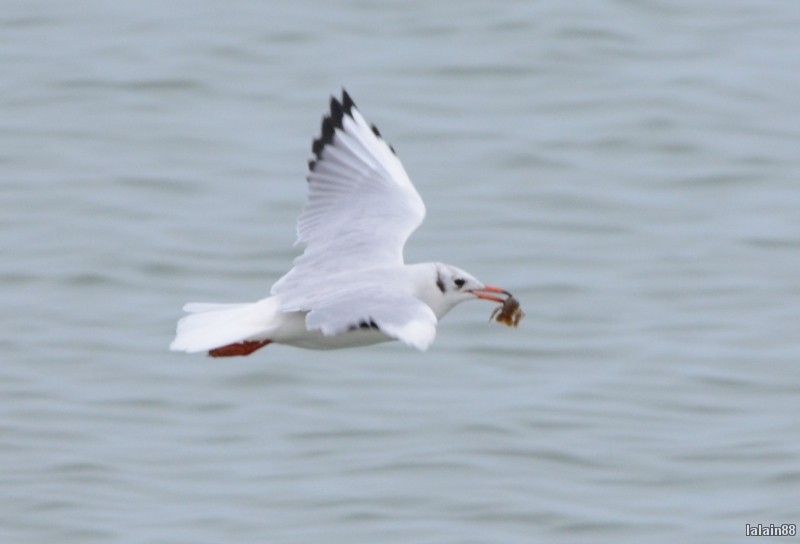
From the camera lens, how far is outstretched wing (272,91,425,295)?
846 cm

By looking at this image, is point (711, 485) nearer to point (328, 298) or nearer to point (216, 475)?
point (216, 475)

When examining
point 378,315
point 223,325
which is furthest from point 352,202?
→ point 378,315

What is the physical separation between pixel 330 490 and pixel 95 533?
54.5 inches

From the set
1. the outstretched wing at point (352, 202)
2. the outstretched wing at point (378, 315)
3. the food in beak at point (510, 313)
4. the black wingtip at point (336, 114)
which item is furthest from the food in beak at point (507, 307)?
the black wingtip at point (336, 114)

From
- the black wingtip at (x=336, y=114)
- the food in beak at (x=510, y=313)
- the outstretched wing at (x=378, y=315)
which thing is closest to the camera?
the outstretched wing at (x=378, y=315)

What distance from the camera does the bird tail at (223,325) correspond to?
7.46 meters

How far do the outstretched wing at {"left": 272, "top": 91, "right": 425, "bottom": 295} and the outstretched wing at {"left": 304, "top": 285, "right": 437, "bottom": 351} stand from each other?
0.91 meters

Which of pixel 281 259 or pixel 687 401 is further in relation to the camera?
pixel 281 259

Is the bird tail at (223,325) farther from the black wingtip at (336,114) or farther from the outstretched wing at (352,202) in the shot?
the black wingtip at (336,114)

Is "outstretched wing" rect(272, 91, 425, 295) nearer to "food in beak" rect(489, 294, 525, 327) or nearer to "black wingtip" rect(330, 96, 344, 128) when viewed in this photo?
"black wingtip" rect(330, 96, 344, 128)

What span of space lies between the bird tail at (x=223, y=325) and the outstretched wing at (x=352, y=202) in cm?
49

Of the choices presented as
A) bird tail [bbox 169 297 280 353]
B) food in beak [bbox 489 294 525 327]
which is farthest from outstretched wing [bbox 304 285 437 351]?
food in beak [bbox 489 294 525 327]

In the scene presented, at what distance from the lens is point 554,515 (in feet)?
32.6

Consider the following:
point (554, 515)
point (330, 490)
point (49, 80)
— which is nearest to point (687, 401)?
point (554, 515)
